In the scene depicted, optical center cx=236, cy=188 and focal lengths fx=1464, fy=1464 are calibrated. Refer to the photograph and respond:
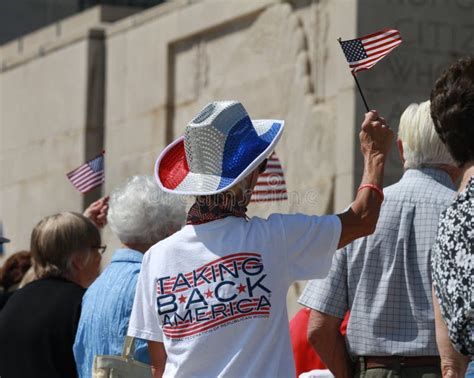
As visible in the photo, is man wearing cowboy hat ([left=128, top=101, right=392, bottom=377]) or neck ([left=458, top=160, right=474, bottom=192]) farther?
man wearing cowboy hat ([left=128, top=101, right=392, bottom=377])

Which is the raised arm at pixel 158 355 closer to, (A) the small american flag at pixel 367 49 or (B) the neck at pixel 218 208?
(B) the neck at pixel 218 208

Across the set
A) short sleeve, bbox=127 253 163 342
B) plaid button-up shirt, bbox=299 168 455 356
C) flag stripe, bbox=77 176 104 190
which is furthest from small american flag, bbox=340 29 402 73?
flag stripe, bbox=77 176 104 190

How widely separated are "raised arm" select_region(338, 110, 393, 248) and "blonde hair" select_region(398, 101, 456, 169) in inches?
27.1

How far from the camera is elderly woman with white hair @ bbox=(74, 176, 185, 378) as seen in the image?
5.54 meters

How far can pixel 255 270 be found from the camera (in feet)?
14.1

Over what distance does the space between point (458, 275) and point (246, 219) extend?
2.91ft

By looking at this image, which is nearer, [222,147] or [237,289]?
[237,289]

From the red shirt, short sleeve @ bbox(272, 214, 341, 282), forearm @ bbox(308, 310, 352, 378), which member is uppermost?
short sleeve @ bbox(272, 214, 341, 282)

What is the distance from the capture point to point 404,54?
11.2m

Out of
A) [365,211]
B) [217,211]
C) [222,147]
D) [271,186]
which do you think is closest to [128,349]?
[217,211]

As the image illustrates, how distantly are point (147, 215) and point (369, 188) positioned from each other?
1.39m

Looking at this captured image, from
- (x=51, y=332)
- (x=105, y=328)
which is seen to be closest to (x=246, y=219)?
(x=105, y=328)

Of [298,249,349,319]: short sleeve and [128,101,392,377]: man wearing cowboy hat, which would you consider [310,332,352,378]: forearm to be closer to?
[298,249,349,319]: short sleeve

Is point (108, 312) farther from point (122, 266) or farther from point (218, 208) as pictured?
point (218, 208)
